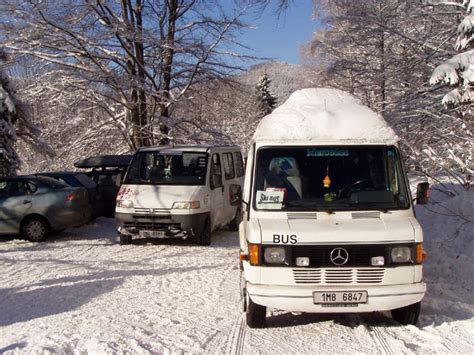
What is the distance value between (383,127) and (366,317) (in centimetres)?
231

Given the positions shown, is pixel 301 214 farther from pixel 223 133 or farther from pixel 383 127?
pixel 223 133

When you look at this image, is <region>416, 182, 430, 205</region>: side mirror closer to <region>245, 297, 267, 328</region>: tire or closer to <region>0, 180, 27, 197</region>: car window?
<region>245, 297, 267, 328</region>: tire

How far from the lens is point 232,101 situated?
2483cm

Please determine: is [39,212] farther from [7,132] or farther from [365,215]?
[365,215]

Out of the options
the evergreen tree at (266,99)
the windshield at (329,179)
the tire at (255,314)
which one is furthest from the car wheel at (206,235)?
the evergreen tree at (266,99)

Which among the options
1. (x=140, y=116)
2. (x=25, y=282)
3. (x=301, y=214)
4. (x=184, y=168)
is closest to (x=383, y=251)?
(x=301, y=214)

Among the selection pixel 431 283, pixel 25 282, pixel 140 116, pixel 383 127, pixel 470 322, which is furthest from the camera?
pixel 140 116

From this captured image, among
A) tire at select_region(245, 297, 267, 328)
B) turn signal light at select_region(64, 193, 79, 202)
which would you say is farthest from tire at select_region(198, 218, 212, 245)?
tire at select_region(245, 297, 267, 328)

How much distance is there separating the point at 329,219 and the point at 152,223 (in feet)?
20.6

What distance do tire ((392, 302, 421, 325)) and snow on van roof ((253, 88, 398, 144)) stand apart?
1917 millimetres

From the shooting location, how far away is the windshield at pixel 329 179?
6371 millimetres

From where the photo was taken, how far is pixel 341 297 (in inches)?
226

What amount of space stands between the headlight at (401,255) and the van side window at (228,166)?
8322mm

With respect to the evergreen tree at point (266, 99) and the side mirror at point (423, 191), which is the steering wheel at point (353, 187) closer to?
the side mirror at point (423, 191)
